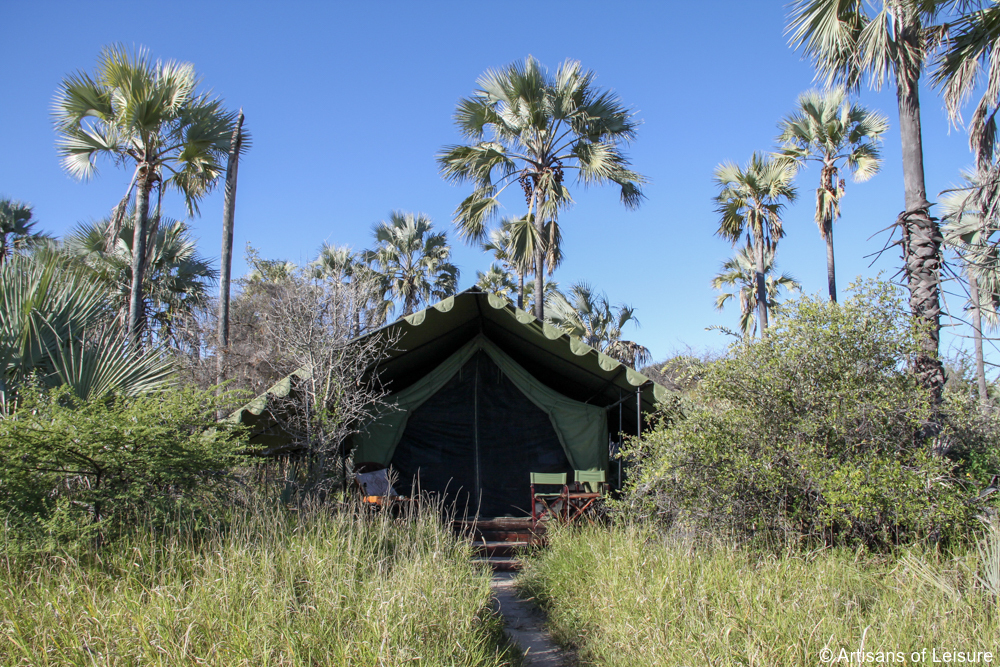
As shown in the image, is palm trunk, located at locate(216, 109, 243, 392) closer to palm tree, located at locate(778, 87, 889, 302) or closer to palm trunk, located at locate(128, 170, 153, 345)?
palm trunk, located at locate(128, 170, 153, 345)

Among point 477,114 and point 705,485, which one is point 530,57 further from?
point 705,485

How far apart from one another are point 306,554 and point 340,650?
103cm

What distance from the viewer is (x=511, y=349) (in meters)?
10.5

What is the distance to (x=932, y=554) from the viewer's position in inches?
166

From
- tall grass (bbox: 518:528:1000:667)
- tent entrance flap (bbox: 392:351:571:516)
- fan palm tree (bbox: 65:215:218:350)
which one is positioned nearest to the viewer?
tall grass (bbox: 518:528:1000:667)

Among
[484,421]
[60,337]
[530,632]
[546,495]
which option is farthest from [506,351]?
[60,337]

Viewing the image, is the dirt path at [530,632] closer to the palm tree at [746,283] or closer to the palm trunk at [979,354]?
the palm trunk at [979,354]

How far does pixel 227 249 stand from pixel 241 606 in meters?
11.8

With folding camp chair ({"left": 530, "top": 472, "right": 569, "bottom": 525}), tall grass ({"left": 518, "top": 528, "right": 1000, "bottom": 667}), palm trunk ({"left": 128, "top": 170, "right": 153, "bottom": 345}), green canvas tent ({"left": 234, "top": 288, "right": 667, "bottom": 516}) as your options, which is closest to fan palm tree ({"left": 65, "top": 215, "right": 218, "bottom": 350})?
palm trunk ({"left": 128, "top": 170, "right": 153, "bottom": 345})

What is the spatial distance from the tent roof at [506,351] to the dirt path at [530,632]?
2956 mm

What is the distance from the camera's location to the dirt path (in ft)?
14.3

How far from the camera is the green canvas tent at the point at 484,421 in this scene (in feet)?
32.8

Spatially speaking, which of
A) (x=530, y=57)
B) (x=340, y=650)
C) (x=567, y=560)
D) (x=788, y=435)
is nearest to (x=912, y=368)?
(x=788, y=435)

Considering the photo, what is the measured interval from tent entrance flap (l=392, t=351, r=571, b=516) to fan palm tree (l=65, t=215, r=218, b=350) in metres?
7.30
